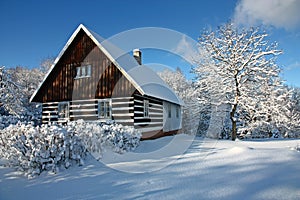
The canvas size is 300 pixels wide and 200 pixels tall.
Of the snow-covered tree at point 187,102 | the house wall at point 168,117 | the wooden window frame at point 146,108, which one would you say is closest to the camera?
the wooden window frame at point 146,108

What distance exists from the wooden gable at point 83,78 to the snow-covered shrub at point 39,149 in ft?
21.8

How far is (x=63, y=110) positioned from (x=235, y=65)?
1439 centimetres

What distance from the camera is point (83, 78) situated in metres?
14.3

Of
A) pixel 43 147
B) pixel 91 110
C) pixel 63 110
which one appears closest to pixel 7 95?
pixel 63 110

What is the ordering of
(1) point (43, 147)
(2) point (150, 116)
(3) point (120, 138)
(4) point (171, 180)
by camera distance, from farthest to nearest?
(2) point (150, 116) < (3) point (120, 138) < (1) point (43, 147) < (4) point (171, 180)

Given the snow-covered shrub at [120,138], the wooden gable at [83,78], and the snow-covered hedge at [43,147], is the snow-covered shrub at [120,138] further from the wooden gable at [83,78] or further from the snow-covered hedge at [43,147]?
the wooden gable at [83,78]

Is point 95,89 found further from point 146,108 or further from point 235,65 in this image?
point 235,65

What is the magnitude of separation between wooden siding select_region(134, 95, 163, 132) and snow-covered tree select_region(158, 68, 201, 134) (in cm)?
470

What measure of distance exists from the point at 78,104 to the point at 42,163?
29.1 ft

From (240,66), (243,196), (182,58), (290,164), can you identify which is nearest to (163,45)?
(182,58)

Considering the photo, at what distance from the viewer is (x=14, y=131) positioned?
6484 millimetres

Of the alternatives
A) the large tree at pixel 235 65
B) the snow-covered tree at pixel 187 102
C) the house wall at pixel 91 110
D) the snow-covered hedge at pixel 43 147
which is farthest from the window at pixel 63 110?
the large tree at pixel 235 65

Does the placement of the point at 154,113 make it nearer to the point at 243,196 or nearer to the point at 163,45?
the point at 163,45

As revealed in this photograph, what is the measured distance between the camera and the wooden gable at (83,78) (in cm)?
1305
